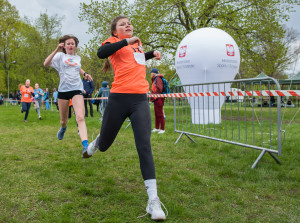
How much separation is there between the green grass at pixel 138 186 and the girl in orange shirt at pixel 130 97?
1.78 ft

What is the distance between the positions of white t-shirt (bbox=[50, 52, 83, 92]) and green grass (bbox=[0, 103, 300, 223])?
133 centimetres

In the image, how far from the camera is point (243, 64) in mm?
18297

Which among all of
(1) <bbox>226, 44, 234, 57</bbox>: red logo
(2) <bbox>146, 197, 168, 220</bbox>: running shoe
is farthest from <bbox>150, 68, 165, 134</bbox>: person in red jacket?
(2) <bbox>146, 197, 168, 220</bbox>: running shoe

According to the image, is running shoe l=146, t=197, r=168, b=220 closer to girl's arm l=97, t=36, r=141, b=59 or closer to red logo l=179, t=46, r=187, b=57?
girl's arm l=97, t=36, r=141, b=59

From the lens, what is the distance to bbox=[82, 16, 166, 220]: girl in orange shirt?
2.92m

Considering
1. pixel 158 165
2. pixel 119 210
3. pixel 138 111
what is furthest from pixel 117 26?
pixel 158 165

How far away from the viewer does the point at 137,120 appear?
2977 millimetres

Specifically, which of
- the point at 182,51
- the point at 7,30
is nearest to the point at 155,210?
the point at 182,51

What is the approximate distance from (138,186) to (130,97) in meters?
1.33

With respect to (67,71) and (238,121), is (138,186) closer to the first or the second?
A: (67,71)

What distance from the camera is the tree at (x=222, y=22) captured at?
54.7 feet

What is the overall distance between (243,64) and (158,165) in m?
15.5

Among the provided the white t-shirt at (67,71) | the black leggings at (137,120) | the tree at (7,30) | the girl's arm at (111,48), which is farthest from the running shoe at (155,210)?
the tree at (7,30)

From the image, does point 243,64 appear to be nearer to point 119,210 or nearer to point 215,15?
point 215,15
